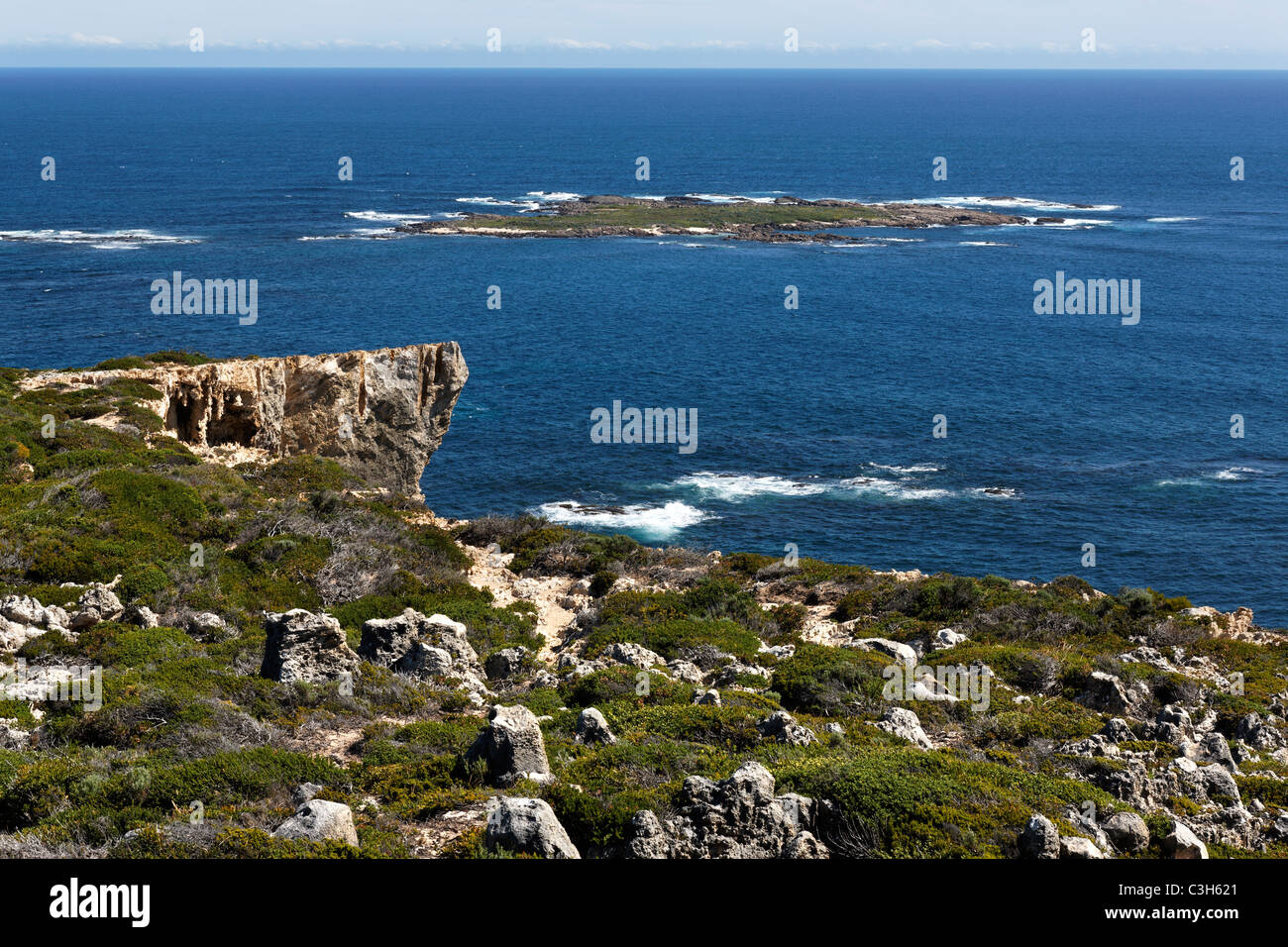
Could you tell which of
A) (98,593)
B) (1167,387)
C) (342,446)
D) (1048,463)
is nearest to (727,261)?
(1167,387)

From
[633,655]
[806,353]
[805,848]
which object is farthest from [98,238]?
[805,848]

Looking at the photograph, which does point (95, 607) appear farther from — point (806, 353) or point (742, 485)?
point (806, 353)

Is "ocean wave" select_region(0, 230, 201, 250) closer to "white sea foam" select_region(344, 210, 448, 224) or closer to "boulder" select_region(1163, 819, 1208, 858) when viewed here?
"white sea foam" select_region(344, 210, 448, 224)

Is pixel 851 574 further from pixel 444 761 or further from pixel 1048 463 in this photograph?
pixel 1048 463

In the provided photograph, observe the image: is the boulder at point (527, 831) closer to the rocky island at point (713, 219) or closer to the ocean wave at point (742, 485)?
the ocean wave at point (742, 485)

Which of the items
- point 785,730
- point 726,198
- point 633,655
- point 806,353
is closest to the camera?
point 785,730
